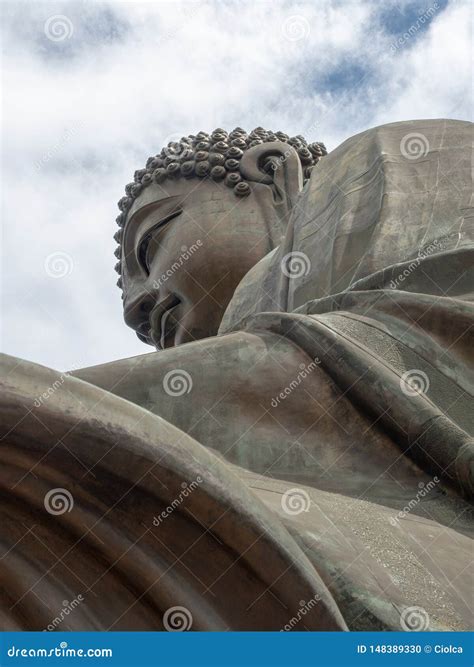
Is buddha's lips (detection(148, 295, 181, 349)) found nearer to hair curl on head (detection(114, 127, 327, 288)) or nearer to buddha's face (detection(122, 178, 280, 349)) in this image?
buddha's face (detection(122, 178, 280, 349))

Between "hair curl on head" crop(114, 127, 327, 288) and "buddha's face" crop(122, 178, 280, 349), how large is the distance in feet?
0.21

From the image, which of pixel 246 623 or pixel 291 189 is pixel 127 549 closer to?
pixel 246 623

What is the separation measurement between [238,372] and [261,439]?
12.5 inches

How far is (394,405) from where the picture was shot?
5184 mm

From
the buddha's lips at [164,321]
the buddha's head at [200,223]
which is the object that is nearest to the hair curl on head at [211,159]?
the buddha's head at [200,223]

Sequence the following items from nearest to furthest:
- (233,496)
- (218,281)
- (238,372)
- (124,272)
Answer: (233,496), (238,372), (218,281), (124,272)

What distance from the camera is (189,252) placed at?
904 cm

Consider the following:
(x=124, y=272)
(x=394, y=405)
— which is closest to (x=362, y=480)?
(x=394, y=405)

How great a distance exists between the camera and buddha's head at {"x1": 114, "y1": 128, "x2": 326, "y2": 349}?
9.09m

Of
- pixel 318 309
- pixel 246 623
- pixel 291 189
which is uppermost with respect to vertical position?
pixel 291 189

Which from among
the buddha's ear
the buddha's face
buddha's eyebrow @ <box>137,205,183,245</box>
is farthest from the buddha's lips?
the buddha's ear

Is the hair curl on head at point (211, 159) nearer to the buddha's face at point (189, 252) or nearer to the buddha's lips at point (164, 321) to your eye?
the buddha's face at point (189, 252)

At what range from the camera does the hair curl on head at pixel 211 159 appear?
9.66 m

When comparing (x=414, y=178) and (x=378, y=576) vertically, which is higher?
(x=414, y=178)
